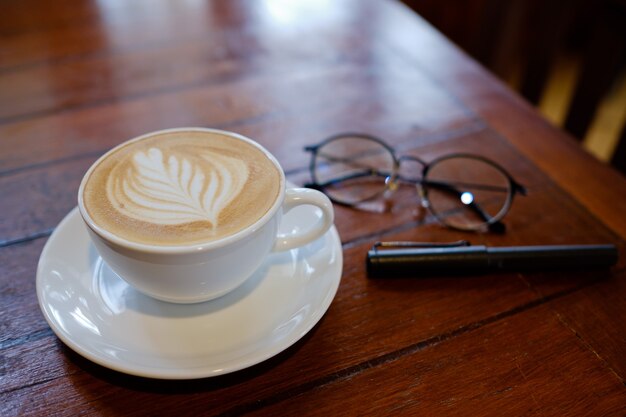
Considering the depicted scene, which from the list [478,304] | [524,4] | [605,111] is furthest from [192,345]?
[605,111]

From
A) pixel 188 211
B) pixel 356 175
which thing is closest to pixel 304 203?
pixel 188 211

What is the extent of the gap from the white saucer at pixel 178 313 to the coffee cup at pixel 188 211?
0.02 m

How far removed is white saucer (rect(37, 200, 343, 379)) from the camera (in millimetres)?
474

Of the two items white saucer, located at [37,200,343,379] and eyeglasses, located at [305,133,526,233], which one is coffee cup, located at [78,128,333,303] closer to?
white saucer, located at [37,200,343,379]

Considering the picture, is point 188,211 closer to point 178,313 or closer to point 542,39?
point 178,313

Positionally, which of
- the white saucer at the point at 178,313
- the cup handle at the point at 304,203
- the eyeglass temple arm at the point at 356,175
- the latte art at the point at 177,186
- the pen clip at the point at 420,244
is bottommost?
the eyeglass temple arm at the point at 356,175

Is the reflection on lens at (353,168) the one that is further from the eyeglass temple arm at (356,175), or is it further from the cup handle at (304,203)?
the cup handle at (304,203)

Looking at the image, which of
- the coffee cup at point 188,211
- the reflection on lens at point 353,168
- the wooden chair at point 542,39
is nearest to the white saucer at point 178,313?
the coffee cup at point 188,211

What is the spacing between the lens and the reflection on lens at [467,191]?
697 mm

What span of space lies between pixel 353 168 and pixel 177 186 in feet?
1.04

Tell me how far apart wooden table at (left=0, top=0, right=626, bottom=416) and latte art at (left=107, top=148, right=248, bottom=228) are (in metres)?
0.15

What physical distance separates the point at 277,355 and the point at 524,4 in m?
1.64

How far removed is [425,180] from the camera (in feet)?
2.45

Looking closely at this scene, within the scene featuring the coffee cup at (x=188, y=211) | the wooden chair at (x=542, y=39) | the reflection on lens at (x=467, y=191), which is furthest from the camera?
the wooden chair at (x=542, y=39)
